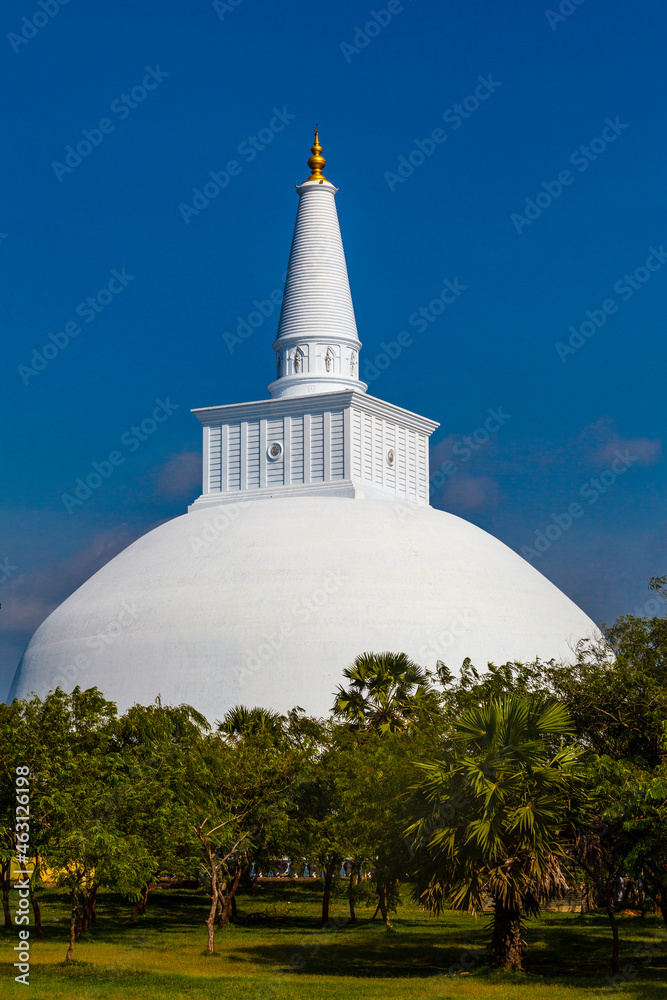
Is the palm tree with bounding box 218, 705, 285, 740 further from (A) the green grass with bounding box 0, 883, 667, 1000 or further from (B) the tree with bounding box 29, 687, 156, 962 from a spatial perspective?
(B) the tree with bounding box 29, 687, 156, 962

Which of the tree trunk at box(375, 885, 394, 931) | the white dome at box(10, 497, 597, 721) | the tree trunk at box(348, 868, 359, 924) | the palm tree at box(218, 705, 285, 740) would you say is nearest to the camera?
the tree trunk at box(375, 885, 394, 931)

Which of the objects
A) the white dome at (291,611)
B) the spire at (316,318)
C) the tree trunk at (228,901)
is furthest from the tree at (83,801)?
the spire at (316,318)

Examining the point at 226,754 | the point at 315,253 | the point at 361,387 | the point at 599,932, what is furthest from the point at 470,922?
the point at 315,253

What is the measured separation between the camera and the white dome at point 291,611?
1390 inches

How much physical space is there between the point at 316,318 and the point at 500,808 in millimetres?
28210

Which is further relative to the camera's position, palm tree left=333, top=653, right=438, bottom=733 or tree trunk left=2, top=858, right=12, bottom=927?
palm tree left=333, top=653, right=438, bottom=733

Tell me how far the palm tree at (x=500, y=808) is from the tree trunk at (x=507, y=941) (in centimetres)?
36

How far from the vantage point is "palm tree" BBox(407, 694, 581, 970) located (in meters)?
20.0

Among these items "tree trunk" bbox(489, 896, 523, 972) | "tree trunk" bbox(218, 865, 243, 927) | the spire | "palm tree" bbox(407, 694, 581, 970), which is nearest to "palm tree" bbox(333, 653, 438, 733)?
"tree trunk" bbox(218, 865, 243, 927)

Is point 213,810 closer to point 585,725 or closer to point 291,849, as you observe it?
point 291,849

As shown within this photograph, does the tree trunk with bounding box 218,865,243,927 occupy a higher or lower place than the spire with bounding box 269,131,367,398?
lower

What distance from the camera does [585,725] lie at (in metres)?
22.7

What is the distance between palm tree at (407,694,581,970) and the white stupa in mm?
13443

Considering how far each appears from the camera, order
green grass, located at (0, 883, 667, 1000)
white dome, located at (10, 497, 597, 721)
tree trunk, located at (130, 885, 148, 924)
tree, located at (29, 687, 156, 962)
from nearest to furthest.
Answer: green grass, located at (0, 883, 667, 1000) < tree, located at (29, 687, 156, 962) < tree trunk, located at (130, 885, 148, 924) < white dome, located at (10, 497, 597, 721)
